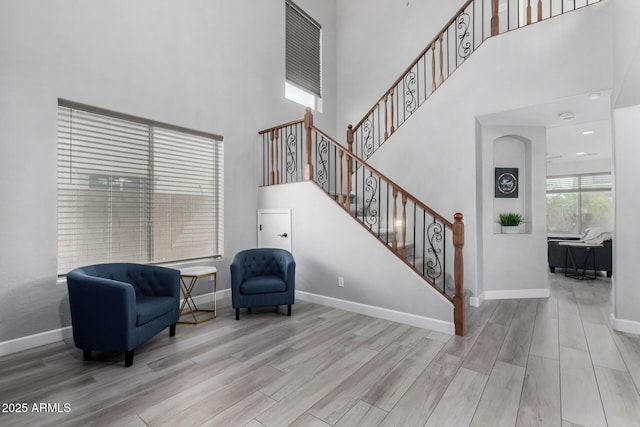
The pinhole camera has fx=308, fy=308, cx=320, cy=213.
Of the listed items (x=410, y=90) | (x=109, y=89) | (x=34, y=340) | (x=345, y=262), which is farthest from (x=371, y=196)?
(x=34, y=340)

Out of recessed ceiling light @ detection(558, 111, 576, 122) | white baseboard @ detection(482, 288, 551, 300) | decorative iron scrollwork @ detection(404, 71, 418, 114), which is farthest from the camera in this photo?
decorative iron scrollwork @ detection(404, 71, 418, 114)

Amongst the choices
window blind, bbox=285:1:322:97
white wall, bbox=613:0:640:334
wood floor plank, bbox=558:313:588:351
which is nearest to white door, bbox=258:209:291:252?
window blind, bbox=285:1:322:97

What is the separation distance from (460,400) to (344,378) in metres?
0.87

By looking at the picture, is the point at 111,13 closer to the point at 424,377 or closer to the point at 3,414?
the point at 3,414

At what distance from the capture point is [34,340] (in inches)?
121

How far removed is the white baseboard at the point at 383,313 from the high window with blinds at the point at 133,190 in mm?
1718

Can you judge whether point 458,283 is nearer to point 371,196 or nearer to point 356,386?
point 356,386

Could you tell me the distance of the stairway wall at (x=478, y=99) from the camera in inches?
145

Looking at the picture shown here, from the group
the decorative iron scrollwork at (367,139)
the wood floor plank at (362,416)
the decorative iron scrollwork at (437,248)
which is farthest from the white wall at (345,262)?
the decorative iron scrollwork at (367,139)

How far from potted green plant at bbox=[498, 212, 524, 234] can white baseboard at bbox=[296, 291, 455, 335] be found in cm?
244

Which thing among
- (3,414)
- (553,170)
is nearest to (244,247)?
(3,414)

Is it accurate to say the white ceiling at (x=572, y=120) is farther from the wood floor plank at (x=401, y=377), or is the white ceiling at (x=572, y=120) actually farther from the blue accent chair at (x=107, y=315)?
the blue accent chair at (x=107, y=315)

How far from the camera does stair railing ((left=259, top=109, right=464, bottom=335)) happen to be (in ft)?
12.5

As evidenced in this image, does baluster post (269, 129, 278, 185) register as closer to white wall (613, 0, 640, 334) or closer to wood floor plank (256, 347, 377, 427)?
wood floor plank (256, 347, 377, 427)
